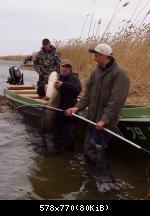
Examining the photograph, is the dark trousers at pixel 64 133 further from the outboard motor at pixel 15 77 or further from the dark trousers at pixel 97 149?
the outboard motor at pixel 15 77

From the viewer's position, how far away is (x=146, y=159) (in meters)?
7.91

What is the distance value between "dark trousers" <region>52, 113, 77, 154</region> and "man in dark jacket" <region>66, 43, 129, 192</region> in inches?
52.7

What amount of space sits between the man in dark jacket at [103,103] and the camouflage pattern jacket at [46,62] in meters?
3.57

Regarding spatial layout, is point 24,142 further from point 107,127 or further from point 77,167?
point 107,127

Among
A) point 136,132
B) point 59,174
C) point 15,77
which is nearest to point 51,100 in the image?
point 59,174

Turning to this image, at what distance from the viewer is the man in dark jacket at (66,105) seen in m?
7.91

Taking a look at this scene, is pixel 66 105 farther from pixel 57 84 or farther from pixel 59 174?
pixel 59 174

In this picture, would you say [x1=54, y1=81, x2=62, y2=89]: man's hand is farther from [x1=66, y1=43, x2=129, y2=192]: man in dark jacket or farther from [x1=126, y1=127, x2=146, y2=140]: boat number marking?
[x1=126, y1=127, x2=146, y2=140]: boat number marking

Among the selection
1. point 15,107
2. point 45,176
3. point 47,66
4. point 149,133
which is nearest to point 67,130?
point 45,176

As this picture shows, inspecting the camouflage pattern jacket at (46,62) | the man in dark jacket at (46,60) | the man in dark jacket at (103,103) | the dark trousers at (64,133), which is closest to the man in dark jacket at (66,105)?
the dark trousers at (64,133)

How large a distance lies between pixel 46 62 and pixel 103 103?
416 centimetres

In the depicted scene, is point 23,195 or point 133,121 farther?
point 133,121

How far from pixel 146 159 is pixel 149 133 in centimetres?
97

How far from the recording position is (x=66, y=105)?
8117 mm
